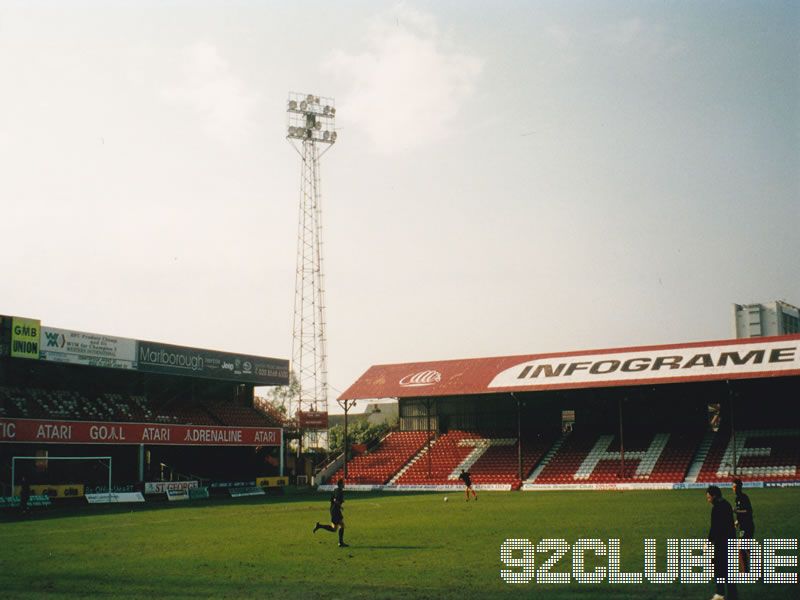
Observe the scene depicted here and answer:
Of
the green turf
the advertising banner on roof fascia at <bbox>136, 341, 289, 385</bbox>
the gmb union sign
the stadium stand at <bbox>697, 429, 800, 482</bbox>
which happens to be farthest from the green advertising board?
the stadium stand at <bbox>697, 429, 800, 482</bbox>

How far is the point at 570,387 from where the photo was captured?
52.4 metres

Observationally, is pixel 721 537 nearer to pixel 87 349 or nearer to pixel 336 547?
pixel 336 547

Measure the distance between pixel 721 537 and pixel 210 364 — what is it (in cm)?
5081

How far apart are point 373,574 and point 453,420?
162 feet

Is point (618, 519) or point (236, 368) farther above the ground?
point (236, 368)

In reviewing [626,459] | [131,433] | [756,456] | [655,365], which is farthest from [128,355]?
[756,456]

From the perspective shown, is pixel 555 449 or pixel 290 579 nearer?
pixel 290 579

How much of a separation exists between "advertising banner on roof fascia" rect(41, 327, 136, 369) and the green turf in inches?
505

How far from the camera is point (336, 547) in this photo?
21.7m

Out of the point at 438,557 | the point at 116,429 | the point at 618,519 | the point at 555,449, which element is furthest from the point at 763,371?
the point at 116,429

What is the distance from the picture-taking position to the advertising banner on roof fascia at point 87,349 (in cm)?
4819

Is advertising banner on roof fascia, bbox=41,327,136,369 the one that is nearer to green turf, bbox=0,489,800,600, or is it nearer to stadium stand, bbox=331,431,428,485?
green turf, bbox=0,489,800,600

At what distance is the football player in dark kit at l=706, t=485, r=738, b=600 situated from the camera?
12711 mm

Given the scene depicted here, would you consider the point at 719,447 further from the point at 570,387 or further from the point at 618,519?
the point at 618,519
